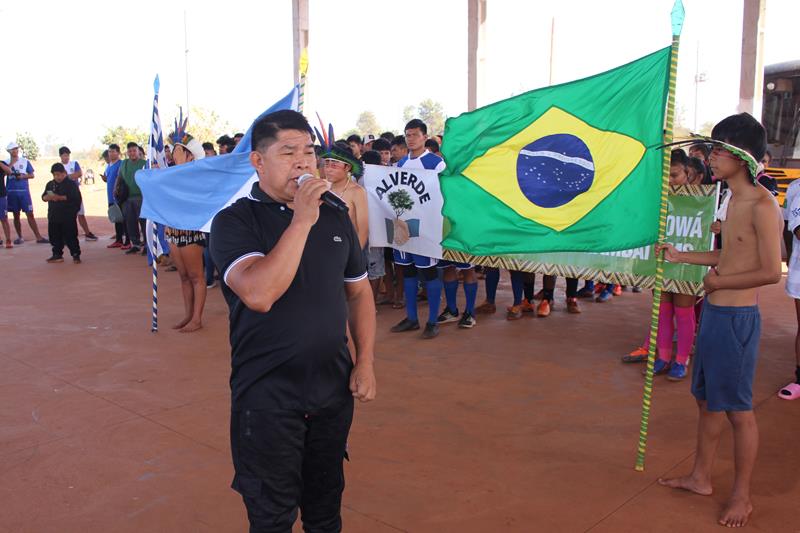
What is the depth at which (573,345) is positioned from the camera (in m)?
6.88

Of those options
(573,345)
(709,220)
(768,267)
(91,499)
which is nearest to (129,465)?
(91,499)

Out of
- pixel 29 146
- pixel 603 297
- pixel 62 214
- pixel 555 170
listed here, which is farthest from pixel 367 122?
pixel 555 170

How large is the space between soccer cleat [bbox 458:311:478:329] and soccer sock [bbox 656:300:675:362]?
86.3 inches

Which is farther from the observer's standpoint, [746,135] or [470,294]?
[470,294]

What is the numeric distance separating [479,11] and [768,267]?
1450cm

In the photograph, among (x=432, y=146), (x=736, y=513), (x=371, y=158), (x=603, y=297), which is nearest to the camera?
(x=736, y=513)

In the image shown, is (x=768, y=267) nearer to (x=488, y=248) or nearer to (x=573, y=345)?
(x=488, y=248)

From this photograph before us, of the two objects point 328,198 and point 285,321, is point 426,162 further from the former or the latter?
point 285,321

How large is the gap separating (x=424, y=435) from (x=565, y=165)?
Answer: 2.05m

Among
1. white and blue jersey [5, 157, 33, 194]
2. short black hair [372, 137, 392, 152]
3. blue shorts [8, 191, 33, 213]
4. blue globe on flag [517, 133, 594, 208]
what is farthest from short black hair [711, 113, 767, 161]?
blue shorts [8, 191, 33, 213]

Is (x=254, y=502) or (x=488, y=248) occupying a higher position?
(x=488, y=248)

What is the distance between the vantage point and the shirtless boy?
11.2 feet

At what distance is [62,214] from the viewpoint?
513 inches

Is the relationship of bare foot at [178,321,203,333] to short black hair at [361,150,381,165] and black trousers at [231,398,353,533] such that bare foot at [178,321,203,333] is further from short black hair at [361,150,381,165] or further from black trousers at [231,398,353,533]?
black trousers at [231,398,353,533]
